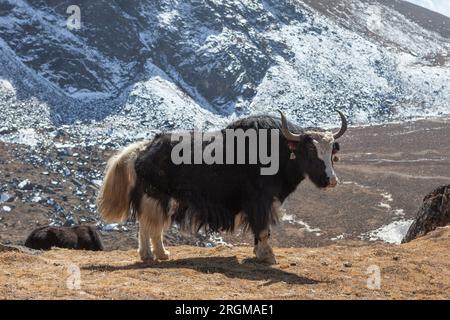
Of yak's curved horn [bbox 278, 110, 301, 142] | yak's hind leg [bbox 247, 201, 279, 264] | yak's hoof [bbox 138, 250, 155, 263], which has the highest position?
yak's curved horn [bbox 278, 110, 301, 142]

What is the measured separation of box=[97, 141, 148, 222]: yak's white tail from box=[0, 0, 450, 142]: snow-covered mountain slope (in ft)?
191

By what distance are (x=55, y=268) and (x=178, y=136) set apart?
2.72 metres

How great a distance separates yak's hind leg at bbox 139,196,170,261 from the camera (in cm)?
991

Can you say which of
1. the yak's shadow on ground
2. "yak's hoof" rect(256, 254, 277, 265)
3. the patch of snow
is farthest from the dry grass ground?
the patch of snow

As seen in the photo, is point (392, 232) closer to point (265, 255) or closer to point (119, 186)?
point (265, 255)

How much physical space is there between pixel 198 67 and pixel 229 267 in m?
84.5

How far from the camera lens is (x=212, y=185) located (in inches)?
393

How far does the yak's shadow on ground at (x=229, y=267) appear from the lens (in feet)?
28.0

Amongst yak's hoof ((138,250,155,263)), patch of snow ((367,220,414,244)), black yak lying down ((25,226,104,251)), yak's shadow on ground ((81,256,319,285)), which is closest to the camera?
yak's shadow on ground ((81,256,319,285))

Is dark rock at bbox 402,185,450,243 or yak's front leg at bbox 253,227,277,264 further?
dark rock at bbox 402,185,450,243

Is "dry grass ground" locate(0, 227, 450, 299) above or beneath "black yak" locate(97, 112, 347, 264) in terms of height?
beneath

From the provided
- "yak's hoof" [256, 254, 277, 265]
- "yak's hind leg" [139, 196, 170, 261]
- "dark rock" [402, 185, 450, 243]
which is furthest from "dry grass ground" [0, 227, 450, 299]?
"dark rock" [402, 185, 450, 243]

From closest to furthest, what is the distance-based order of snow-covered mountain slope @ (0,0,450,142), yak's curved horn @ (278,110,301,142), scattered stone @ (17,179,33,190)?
yak's curved horn @ (278,110,301,142)
scattered stone @ (17,179,33,190)
snow-covered mountain slope @ (0,0,450,142)

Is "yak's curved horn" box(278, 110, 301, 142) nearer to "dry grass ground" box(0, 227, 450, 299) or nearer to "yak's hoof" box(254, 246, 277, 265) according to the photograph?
"yak's hoof" box(254, 246, 277, 265)
